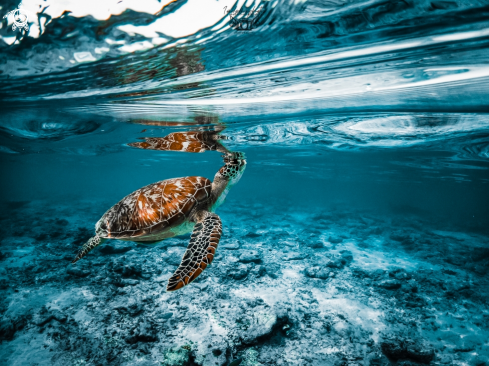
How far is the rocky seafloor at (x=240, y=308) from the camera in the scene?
4.35 meters

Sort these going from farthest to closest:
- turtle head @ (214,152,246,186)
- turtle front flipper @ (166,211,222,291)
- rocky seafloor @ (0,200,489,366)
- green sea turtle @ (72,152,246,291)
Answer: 1. turtle head @ (214,152,246,186)
2. green sea turtle @ (72,152,246,291)
3. rocky seafloor @ (0,200,489,366)
4. turtle front flipper @ (166,211,222,291)

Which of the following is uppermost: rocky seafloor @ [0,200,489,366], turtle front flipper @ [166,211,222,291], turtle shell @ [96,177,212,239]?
turtle shell @ [96,177,212,239]

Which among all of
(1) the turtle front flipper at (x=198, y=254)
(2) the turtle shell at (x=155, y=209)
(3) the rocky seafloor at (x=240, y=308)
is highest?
(2) the turtle shell at (x=155, y=209)

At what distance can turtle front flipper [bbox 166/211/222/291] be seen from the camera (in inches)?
127

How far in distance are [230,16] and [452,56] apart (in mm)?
4349

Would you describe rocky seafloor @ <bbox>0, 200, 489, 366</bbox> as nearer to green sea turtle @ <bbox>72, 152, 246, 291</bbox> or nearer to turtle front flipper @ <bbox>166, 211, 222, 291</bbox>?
green sea turtle @ <bbox>72, 152, 246, 291</bbox>

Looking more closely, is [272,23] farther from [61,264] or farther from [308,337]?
[61,264]

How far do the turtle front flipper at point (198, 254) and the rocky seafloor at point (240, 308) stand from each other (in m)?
2.06

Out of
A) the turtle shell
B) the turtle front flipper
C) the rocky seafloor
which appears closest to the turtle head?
the turtle shell

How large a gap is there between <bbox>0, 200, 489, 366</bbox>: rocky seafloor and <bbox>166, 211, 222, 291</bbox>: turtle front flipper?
6.76 ft

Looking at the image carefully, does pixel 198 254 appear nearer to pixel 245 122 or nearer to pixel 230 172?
pixel 230 172

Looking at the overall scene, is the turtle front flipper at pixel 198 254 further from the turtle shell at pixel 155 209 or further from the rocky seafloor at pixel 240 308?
the rocky seafloor at pixel 240 308

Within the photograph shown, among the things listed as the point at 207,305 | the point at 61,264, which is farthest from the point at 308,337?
the point at 61,264

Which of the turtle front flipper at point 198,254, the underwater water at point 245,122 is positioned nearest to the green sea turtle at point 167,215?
the turtle front flipper at point 198,254
